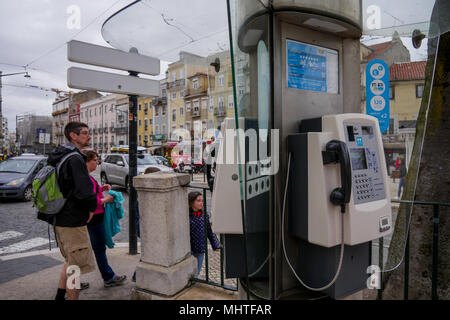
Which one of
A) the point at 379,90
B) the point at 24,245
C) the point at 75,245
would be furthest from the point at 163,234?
the point at 24,245

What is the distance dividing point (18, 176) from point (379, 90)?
10235mm

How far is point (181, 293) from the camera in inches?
108

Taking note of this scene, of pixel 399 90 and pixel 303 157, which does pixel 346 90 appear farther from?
pixel 303 157

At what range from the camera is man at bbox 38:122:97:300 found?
2.36 m

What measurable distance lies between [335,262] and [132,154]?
307cm

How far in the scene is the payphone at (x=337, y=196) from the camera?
5.91 ft

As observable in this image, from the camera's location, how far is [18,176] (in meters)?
9.11

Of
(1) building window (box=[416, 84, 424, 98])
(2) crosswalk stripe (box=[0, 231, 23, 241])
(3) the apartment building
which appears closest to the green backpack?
(1) building window (box=[416, 84, 424, 98])

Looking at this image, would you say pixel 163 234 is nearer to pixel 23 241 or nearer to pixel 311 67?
pixel 311 67

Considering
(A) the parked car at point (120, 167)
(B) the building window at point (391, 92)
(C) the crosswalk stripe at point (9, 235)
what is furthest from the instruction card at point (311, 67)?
(A) the parked car at point (120, 167)

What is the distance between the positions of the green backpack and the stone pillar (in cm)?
64

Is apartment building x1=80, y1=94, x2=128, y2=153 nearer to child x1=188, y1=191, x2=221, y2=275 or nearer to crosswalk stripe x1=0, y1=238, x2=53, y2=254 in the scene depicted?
crosswalk stripe x1=0, y1=238, x2=53, y2=254

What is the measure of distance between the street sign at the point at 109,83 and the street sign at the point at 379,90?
270 cm
